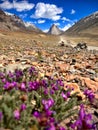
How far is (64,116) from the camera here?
6395 millimetres

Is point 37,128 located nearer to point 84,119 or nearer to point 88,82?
point 84,119

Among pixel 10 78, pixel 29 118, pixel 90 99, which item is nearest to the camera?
pixel 29 118

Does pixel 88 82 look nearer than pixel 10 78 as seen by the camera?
No

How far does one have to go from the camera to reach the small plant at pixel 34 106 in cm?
522

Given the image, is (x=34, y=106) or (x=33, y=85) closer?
(x=34, y=106)

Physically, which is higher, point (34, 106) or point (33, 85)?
point (33, 85)

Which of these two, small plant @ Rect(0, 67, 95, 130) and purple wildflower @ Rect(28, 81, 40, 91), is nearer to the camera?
small plant @ Rect(0, 67, 95, 130)

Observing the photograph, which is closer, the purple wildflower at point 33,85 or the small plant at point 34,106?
the small plant at point 34,106

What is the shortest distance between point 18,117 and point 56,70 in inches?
315

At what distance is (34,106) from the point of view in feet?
22.3

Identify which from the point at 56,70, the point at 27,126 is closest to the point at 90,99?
the point at 27,126

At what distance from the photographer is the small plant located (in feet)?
17.1

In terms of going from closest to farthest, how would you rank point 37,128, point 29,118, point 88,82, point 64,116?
1. point 37,128
2. point 29,118
3. point 64,116
4. point 88,82

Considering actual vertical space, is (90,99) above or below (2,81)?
below
